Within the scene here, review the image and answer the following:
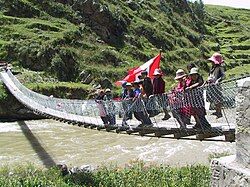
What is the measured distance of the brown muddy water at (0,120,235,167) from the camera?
60.0 feet

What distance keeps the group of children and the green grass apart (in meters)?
3.84

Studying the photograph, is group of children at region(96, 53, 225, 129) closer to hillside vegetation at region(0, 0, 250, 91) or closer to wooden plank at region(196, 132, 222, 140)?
wooden plank at region(196, 132, 222, 140)

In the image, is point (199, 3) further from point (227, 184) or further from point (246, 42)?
point (227, 184)

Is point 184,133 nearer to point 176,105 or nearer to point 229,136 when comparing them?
point 176,105

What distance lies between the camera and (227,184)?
7.57 ft

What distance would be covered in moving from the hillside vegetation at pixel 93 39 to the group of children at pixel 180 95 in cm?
2386

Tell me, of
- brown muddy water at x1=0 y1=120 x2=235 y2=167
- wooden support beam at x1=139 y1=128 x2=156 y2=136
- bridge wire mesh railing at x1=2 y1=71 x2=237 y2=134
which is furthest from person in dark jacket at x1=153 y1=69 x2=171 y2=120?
brown muddy water at x1=0 y1=120 x2=235 y2=167

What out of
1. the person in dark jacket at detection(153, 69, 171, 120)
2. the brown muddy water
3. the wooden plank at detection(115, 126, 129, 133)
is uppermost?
the person in dark jacket at detection(153, 69, 171, 120)

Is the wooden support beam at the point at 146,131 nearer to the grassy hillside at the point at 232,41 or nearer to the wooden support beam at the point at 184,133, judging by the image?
the wooden support beam at the point at 184,133

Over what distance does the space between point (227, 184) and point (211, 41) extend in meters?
78.0

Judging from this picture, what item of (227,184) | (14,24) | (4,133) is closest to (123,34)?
(14,24)

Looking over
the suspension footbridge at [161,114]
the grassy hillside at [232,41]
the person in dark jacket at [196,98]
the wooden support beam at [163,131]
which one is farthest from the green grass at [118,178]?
the grassy hillside at [232,41]

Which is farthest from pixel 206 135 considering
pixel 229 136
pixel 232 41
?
pixel 232 41

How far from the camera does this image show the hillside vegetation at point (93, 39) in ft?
117
